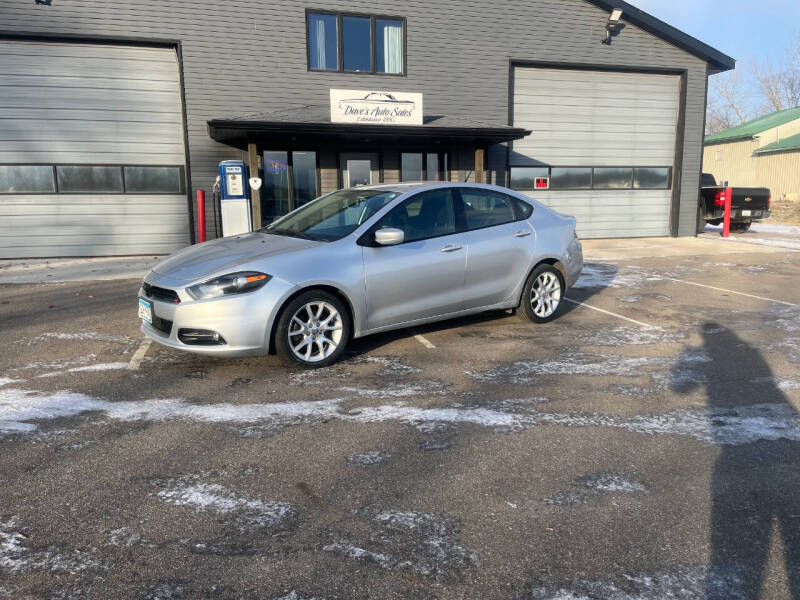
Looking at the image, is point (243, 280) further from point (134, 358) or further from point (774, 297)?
point (774, 297)

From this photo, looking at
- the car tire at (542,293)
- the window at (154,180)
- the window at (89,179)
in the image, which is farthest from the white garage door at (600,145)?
the car tire at (542,293)

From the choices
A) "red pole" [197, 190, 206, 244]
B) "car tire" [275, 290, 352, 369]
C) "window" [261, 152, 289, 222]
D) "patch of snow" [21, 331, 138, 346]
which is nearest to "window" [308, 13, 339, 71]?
"window" [261, 152, 289, 222]

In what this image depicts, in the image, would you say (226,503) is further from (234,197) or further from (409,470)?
(234,197)

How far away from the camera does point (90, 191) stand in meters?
13.2

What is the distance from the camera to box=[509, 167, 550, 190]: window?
16.0 m

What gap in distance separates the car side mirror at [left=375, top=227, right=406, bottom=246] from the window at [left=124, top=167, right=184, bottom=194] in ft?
31.3

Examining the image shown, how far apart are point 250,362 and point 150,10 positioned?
408 inches

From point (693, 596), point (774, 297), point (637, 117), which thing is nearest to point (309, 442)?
point (693, 596)

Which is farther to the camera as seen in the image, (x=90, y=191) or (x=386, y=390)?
(x=90, y=191)

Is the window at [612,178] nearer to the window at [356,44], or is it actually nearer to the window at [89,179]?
the window at [356,44]

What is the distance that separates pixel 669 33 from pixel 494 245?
Result: 42.0 ft

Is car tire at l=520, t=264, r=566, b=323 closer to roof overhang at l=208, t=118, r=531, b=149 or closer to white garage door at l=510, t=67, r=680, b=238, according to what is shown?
roof overhang at l=208, t=118, r=531, b=149

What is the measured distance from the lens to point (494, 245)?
6363 mm

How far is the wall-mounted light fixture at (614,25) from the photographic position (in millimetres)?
15266
